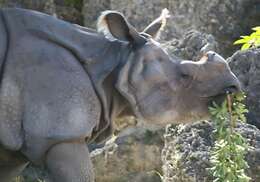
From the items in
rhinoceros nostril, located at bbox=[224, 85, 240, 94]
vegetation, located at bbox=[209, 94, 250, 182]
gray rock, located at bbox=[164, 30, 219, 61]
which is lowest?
gray rock, located at bbox=[164, 30, 219, 61]

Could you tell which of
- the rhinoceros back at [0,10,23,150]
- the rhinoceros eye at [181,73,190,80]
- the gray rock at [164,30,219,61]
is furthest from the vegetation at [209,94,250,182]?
the gray rock at [164,30,219,61]

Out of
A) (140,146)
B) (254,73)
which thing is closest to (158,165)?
(140,146)

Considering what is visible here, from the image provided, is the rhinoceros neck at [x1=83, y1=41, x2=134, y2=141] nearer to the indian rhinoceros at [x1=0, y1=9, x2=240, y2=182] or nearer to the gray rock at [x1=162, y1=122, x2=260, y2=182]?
the indian rhinoceros at [x1=0, y1=9, x2=240, y2=182]

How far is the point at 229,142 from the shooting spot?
19.6ft

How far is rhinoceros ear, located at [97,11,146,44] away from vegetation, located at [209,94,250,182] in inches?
24.4

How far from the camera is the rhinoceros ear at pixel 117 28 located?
5.85m

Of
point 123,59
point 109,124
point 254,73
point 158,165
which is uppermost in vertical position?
point 123,59

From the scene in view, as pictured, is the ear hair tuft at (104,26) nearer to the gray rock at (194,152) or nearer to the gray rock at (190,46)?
the gray rock at (194,152)

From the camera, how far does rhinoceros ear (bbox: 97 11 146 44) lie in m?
5.85

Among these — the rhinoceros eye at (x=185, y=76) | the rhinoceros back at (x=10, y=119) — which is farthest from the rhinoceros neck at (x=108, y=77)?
the rhinoceros back at (x=10, y=119)

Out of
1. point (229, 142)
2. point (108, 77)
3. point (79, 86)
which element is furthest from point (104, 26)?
point (229, 142)

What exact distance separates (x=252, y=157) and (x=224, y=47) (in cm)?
402

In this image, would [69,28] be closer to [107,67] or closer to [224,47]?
[107,67]

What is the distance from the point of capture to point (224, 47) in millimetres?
10922
